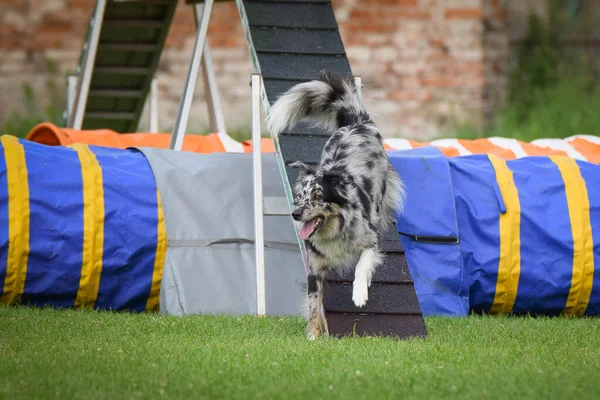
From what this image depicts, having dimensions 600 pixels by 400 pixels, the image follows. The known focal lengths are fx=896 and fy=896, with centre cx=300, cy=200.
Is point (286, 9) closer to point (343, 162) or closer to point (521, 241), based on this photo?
point (343, 162)

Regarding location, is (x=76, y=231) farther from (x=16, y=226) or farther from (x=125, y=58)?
(x=125, y=58)

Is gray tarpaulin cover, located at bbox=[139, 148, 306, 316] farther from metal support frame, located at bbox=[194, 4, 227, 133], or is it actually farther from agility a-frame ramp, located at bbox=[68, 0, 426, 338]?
metal support frame, located at bbox=[194, 4, 227, 133]

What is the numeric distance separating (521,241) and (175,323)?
94.6 inches

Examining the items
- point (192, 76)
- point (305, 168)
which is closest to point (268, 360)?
point (305, 168)

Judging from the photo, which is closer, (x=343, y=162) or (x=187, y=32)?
(x=343, y=162)

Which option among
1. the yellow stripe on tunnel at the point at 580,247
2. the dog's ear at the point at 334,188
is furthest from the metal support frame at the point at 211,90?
the dog's ear at the point at 334,188

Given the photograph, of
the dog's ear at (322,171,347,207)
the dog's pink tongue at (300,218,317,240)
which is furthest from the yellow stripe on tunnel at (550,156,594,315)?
the dog's pink tongue at (300,218,317,240)

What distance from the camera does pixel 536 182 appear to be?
242 inches

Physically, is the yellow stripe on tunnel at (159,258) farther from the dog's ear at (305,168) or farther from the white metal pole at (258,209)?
the dog's ear at (305,168)

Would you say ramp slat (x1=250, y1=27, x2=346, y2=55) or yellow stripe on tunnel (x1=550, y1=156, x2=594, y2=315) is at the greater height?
ramp slat (x1=250, y1=27, x2=346, y2=55)

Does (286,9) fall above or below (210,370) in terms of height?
above

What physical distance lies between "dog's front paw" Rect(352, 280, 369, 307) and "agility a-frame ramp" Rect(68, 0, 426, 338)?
107 millimetres

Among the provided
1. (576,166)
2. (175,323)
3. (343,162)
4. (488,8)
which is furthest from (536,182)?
(488,8)

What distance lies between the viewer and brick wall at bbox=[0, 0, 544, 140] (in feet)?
37.2
